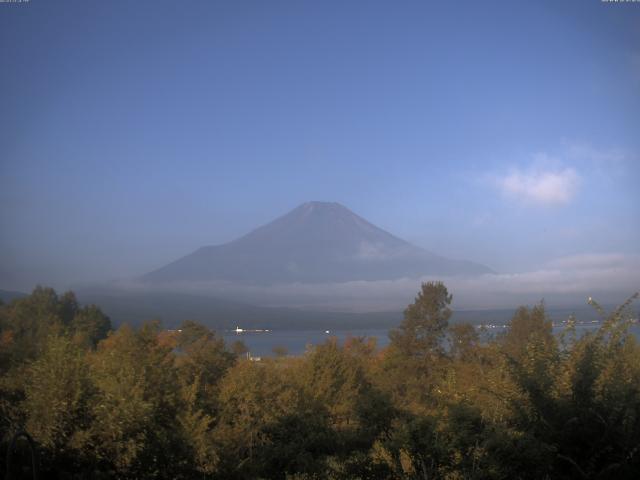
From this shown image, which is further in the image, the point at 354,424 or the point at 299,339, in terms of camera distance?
the point at 299,339

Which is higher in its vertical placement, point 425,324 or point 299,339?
point 425,324

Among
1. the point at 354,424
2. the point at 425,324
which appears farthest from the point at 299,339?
the point at 354,424

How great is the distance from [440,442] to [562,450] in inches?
74.3

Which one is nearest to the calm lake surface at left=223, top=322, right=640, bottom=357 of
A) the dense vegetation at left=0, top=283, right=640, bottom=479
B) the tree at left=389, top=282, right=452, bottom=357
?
the dense vegetation at left=0, top=283, right=640, bottom=479

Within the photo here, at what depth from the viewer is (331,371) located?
21.5 meters

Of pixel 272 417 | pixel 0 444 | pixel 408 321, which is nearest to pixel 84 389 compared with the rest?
pixel 0 444

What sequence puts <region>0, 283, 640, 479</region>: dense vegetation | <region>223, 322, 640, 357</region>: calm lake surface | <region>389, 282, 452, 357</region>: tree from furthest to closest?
<region>389, 282, 452, 357</region>: tree → <region>223, 322, 640, 357</region>: calm lake surface → <region>0, 283, 640, 479</region>: dense vegetation

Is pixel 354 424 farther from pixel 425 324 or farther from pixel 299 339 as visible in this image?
pixel 299 339

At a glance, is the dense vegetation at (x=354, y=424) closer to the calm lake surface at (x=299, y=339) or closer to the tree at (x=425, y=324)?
the calm lake surface at (x=299, y=339)

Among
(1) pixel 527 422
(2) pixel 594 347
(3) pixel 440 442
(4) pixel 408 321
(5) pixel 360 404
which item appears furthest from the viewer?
(4) pixel 408 321

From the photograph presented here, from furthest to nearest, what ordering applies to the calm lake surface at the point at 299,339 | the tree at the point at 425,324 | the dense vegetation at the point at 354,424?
the tree at the point at 425,324 → the calm lake surface at the point at 299,339 → the dense vegetation at the point at 354,424

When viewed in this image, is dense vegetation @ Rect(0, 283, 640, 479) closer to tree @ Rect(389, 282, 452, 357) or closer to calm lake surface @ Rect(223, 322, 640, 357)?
calm lake surface @ Rect(223, 322, 640, 357)

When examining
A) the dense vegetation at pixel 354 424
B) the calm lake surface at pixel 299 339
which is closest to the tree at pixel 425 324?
the calm lake surface at pixel 299 339

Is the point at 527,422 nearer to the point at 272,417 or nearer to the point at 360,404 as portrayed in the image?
the point at 360,404
